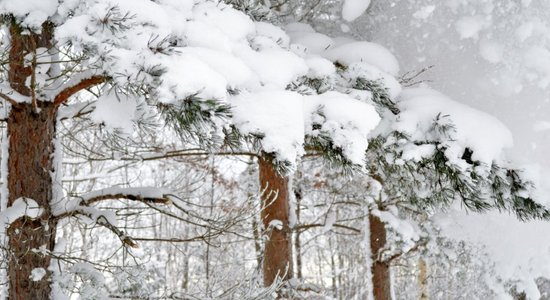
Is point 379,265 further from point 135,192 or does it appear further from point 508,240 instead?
point 135,192

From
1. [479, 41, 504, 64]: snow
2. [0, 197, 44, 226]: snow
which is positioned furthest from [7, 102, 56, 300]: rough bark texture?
[479, 41, 504, 64]: snow

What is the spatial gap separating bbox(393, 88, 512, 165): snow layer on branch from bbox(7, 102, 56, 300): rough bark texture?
2359 mm

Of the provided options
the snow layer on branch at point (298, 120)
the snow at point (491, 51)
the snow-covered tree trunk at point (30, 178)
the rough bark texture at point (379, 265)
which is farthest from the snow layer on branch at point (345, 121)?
the rough bark texture at point (379, 265)

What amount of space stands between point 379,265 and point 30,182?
5458 millimetres

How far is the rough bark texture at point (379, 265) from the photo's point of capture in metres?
7.50

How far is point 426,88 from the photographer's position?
A: 157 inches

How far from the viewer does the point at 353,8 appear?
14.4 feet

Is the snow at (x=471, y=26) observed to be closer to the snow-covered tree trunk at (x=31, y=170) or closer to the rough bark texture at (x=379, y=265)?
the snow-covered tree trunk at (x=31, y=170)

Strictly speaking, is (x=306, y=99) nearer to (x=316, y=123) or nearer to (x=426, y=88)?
(x=316, y=123)

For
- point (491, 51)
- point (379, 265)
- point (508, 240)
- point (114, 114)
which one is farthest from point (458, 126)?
point (379, 265)

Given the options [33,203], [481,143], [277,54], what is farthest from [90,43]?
[481,143]

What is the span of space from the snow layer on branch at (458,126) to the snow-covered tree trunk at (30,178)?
235 cm

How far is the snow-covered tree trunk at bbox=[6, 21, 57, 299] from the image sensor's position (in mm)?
3277

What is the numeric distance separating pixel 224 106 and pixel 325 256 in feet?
59.6
